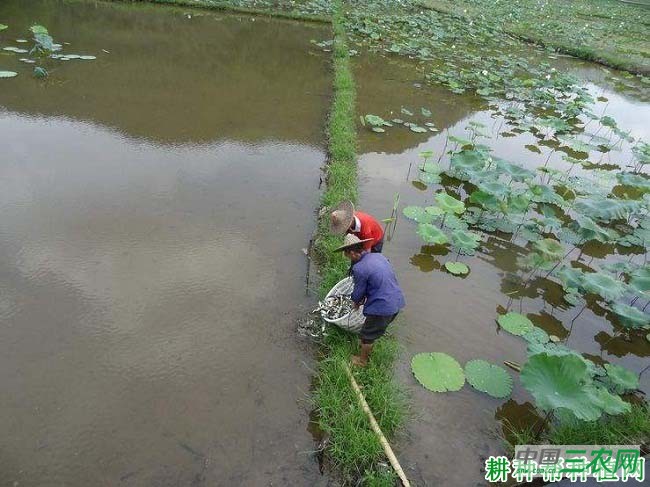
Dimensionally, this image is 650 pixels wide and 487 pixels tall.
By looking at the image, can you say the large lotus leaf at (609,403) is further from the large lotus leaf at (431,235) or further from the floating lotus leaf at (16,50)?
the floating lotus leaf at (16,50)

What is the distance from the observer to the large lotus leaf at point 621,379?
3.91 metres

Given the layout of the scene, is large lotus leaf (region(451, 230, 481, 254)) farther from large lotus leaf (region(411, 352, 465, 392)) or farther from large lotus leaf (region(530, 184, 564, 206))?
large lotus leaf (region(411, 352, 465, 392))

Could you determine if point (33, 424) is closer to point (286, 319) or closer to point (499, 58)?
point (286, 319)

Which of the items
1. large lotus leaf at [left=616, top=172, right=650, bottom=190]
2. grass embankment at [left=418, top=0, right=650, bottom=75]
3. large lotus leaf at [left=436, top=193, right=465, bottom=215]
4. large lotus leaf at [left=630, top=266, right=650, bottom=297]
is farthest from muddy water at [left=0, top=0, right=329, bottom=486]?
grass embankment at [left=418, top=0, right=650, bottom=75]

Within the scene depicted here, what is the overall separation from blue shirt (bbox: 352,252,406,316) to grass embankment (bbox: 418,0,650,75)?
18.5 meters

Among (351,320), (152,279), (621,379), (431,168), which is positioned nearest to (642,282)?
(621,379)

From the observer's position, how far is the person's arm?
3.68m

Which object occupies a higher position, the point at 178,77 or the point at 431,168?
the point at 178,77

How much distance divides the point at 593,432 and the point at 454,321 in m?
1.63

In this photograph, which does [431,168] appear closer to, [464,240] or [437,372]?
[464,240]

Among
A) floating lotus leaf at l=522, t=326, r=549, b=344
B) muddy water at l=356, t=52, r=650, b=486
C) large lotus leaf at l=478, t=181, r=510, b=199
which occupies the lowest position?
muddy water at l=356, t=52, r=650, b=486

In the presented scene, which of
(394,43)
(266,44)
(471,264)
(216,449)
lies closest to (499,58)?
(394,43)

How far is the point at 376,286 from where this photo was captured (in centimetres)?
366

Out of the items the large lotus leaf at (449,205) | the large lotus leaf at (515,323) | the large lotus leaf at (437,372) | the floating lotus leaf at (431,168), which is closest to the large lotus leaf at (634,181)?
the floating lotus leaf at (431,168)
